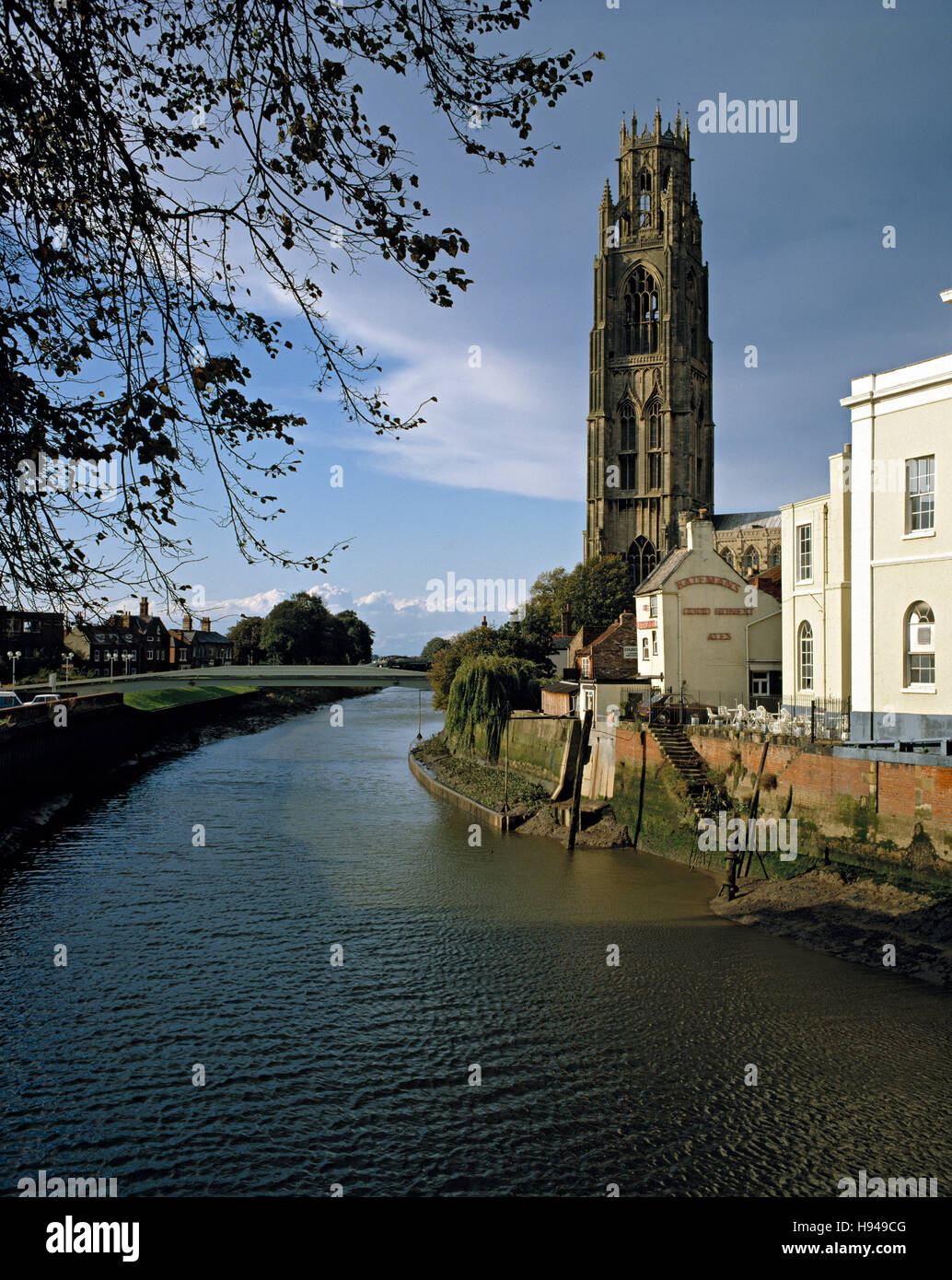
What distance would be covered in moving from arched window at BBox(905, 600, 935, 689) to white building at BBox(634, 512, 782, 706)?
1297cm

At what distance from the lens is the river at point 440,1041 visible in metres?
10.4

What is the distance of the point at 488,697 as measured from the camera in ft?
137

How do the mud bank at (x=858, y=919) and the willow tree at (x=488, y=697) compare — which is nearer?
the mud bank at (x=858, y=919)

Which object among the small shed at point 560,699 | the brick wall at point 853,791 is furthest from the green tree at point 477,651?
the brick wall at point 853,791

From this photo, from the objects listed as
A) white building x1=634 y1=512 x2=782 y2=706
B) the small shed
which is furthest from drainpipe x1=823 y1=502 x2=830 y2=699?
the small shed

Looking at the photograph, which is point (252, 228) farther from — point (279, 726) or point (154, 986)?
point (279, 726)

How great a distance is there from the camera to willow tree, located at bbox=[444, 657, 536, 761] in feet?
137

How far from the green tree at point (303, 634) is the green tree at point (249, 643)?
148 cm

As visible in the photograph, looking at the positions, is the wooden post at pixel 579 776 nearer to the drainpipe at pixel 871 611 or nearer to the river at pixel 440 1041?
the river at pixel 440 1041

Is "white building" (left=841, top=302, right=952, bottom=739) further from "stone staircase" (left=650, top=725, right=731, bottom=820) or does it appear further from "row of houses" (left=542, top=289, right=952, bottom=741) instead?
"stone staircase" (left=650, top=725, right=731, bottom=820)

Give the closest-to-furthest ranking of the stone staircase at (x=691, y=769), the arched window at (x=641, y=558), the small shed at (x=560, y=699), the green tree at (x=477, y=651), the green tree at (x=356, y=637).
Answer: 1. the stone staircase at (x=691, y=769)
2. the small shed at (x=560, y=699)
3. the green tree at (x=477, y=651)
4. the arched window at (x=641, y=558)
5. the green tree at (x=356, y=637)

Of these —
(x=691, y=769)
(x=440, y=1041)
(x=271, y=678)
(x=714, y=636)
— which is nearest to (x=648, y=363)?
(x=271, y=678)

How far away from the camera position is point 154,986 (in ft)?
51.1
